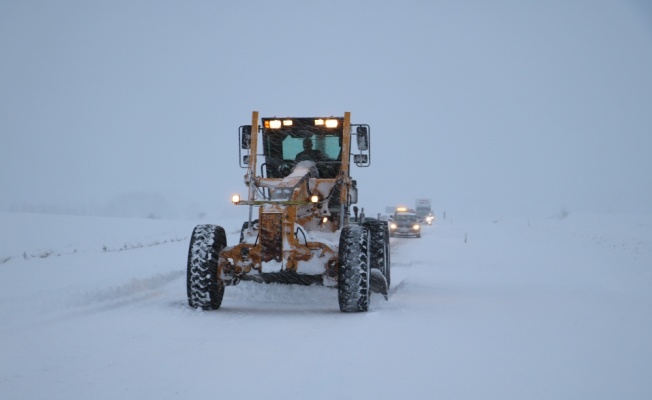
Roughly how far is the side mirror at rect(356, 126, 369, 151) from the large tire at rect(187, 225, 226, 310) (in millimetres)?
3361

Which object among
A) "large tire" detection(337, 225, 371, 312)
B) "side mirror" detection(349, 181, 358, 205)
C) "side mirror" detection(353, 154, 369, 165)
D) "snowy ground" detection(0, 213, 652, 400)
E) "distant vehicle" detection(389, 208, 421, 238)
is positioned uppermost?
"side mirror" detection(353, 154, 369, 165)

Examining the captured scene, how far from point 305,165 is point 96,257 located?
8.01 metres

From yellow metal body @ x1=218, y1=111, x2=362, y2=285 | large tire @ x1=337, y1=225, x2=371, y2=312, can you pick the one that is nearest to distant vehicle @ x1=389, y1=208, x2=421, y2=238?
yellow metal body @ x1=218, y1=111, x2=362, y2=285

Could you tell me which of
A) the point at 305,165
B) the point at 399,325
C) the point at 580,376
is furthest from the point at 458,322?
the point at 305,165

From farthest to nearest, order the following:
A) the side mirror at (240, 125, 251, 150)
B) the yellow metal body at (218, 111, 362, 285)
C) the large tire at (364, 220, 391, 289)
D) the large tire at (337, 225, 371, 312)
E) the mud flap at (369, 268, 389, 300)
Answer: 1. the large tire at (364, 220, 391, 289)
2. the side mirror at (240, 125, 251, 150)
3. the mud flap at (369, 268, 389, 300)
4. the yellow metal body at (218, 111, 362, 285)
5. the large tire at (337, 225, 371, 312)

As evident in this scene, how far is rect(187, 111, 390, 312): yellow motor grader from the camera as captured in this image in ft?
29.8

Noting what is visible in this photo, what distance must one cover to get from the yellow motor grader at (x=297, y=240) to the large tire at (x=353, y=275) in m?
0.01

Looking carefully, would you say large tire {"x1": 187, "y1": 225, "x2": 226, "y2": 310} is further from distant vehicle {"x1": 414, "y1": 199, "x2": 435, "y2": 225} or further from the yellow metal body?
distant vehicle {"x1": 414, "y1": 199, "x2": 435, "y2": 225}

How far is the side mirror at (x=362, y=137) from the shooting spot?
1118 cm

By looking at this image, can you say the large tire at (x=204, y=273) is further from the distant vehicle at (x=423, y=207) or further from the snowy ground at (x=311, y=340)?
the distant vehicle at (x=423, y=207)

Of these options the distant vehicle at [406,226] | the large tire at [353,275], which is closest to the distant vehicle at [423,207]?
the distant vehicle at [406,226]

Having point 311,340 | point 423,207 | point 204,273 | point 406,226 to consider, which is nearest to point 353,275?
point 311,340

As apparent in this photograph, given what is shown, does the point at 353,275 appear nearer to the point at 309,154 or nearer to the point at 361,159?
the point at 361,159

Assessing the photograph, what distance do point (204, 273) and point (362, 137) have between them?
3.92m
